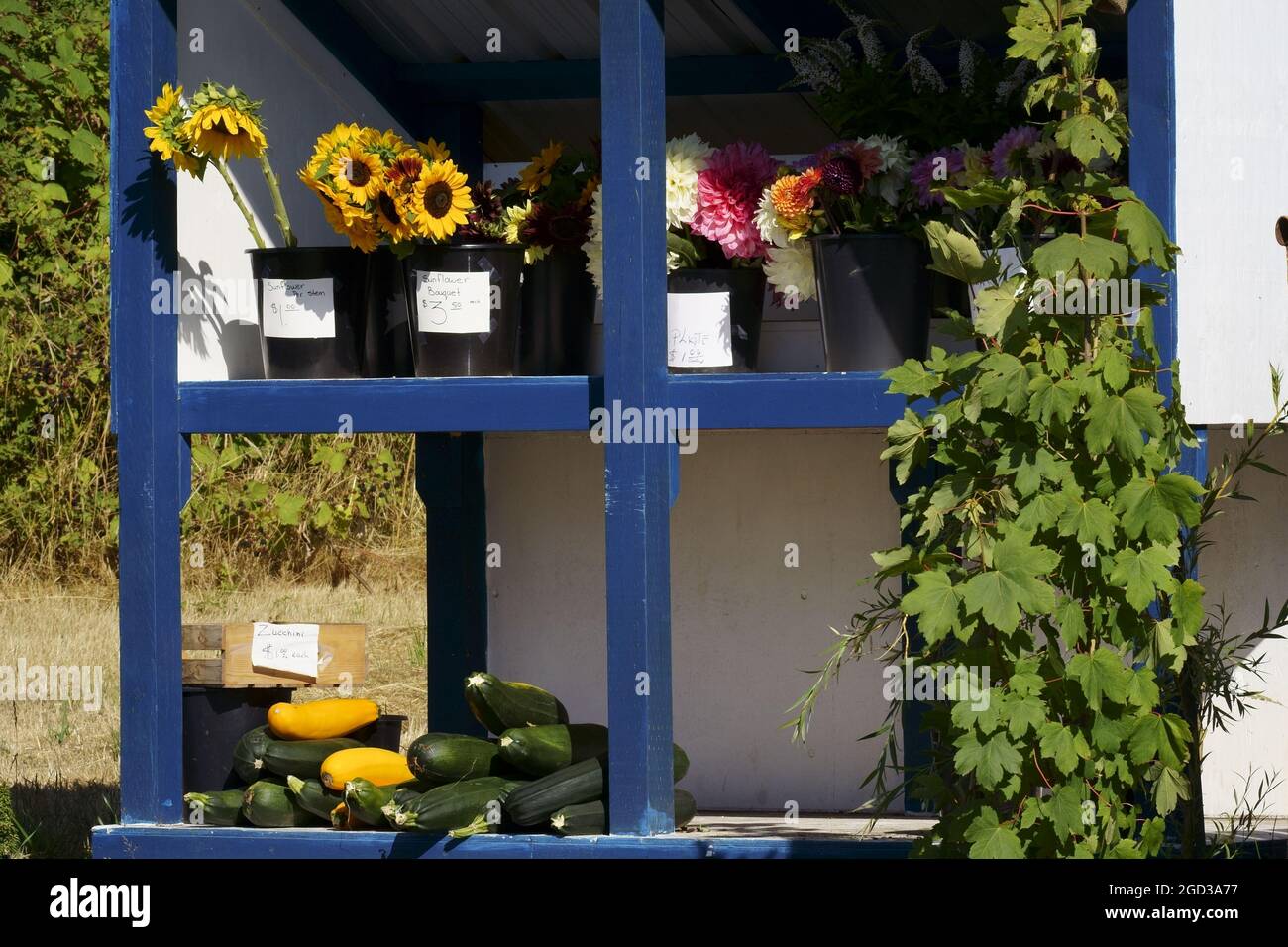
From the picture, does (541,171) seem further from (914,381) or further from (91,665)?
(91,665)

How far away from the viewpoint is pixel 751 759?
5.30 metres

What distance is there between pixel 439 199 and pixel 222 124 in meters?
0.53

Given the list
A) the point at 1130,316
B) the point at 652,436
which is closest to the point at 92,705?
the point at 652,436

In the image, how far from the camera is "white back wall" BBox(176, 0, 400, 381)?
173 inches

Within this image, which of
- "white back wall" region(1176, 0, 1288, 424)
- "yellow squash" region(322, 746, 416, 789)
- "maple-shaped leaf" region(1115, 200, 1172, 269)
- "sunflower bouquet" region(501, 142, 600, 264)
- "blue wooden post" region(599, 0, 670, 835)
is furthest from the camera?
"sunflower bouquet" region(501, 142, 600, 264)

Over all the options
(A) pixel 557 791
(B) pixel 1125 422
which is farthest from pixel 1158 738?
(A) pixel 557 791

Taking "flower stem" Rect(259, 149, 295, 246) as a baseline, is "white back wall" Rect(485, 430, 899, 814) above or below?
below

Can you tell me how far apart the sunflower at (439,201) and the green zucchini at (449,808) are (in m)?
1.31

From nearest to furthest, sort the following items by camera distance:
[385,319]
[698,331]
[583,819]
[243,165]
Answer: [583,819] < [698,331] < [385,319] < [243,165]

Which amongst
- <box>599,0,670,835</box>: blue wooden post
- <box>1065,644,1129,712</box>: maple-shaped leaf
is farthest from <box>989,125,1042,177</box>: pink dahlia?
<box>1065,644,1129,712</box>: maple-shaped leaf

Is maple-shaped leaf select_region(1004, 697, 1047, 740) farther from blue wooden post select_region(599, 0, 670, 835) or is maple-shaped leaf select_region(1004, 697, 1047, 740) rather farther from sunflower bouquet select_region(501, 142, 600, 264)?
sunflower bouquet select_region(501, 142, 600, 264)

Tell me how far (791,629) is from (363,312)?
5.52ft

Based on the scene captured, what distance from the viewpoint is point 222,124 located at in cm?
407

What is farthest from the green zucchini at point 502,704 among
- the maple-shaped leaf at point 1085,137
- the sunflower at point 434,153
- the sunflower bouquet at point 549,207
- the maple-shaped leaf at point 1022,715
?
the maple-shaped leaf at point 1085,137
